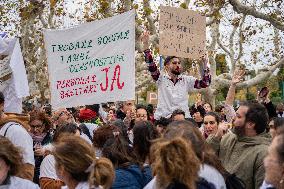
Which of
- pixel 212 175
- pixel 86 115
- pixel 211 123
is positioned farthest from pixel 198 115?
pixel 212 175

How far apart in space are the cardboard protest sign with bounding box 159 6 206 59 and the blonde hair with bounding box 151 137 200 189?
5.63 meters

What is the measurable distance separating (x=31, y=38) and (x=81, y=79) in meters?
19.8

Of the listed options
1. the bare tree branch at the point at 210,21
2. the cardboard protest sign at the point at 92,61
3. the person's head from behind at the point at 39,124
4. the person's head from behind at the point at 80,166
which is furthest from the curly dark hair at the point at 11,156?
the bare tree branch at the point at 210,21

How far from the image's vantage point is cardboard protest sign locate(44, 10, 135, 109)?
807 centimetres

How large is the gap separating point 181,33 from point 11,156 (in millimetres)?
5703

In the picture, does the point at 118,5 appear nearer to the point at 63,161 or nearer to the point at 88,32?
the point at 88,32

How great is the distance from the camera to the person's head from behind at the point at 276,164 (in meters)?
3.16

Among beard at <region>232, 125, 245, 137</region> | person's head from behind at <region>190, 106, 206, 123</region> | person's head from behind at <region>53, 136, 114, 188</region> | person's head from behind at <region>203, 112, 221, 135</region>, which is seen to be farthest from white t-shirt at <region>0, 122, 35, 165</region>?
person's head from behind at <region>190, 106, 206, 123</region>

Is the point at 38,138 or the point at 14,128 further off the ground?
the point at 14,128

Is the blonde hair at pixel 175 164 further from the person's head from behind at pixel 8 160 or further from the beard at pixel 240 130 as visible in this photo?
the beard at pixel 240 130

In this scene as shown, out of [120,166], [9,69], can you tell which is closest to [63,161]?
[120,166]

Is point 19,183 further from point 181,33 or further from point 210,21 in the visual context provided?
point 210,21

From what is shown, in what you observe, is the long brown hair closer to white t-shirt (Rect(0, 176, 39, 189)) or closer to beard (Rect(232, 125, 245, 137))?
white t-shirt (Rect(0, 176, 39, 189))

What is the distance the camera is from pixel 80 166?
4023 mm
